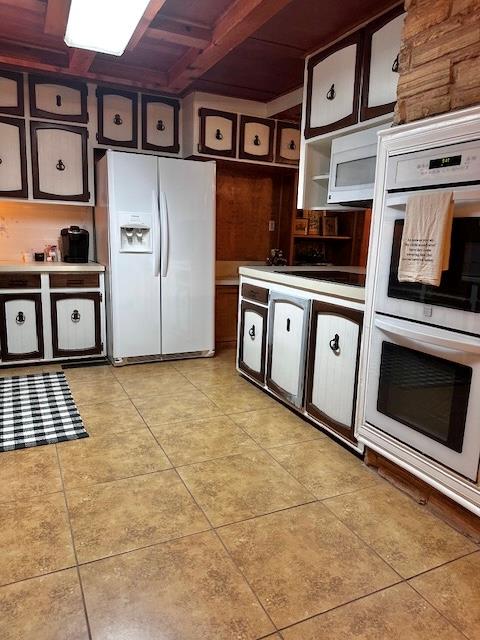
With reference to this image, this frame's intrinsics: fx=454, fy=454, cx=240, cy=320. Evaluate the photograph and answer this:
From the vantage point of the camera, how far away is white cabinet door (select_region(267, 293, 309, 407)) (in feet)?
9.39

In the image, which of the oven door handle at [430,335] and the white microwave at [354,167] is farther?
the white microwave at [354,167]

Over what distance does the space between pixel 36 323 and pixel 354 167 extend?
2.81 metres

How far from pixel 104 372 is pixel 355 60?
9.58 feet

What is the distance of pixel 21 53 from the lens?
3.43 metres

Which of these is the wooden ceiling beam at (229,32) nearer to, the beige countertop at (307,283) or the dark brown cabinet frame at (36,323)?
the beige countertop at (307,283)

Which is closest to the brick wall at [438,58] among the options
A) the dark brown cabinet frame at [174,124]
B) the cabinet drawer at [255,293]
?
the cabinet drawer at [255,293]

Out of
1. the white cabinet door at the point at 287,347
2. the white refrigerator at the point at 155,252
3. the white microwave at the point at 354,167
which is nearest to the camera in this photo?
the white microwave at the point at 354,167

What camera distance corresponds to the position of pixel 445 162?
1.78 m

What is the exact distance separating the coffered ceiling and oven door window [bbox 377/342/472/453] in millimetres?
1918

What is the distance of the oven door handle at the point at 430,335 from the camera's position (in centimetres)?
172

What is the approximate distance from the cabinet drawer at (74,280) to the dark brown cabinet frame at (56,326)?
0.23ft

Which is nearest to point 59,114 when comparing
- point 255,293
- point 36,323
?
point 36,323

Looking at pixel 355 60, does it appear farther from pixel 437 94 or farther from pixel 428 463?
pixel 428 463

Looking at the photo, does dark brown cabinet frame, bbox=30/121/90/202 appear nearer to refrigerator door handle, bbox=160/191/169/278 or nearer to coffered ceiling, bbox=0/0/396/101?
coffered ceiling, bbox=0/0/396/101
